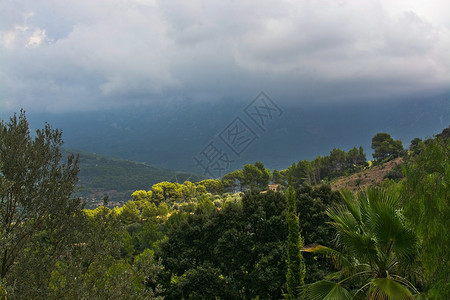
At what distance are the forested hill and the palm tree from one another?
114420 millimetres

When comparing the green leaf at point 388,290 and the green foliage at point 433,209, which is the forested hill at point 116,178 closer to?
the green leaf at point 388,290

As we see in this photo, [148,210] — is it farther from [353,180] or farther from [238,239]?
[238,239]

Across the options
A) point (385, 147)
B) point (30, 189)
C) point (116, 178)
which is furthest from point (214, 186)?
point (116, 178)

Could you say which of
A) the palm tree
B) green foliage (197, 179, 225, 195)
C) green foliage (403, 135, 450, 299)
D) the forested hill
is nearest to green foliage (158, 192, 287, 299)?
the palm tree

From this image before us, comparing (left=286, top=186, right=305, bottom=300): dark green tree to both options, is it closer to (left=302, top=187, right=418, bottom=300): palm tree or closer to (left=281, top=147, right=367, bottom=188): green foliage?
(left=302, top=187, right=418, bottom=300): palm tree

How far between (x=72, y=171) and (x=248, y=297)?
10798 millimetres

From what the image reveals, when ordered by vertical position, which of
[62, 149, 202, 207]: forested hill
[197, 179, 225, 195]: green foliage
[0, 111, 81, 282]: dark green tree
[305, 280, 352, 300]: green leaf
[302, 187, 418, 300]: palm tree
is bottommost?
[305, 280, 352, 300]: green leaf

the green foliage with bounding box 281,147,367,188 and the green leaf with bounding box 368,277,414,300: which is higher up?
→ the green foliage with bounding box 281,147,367,188

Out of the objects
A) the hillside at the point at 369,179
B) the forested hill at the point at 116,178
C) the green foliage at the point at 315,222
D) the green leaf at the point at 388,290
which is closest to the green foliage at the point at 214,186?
the hillside at the point at 369,179

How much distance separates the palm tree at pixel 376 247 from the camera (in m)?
6.69

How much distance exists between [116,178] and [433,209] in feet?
511

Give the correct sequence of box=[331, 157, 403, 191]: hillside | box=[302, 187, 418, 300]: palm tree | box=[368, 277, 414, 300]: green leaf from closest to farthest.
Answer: box=[368, 277, 414, 300]: green leaf < box=[302, 187, 418, 300]: palm tree < box=[331, 157, 403, 191]: hillside

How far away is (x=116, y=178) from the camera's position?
489 feet

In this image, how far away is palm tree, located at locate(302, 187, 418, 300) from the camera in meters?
6.69
